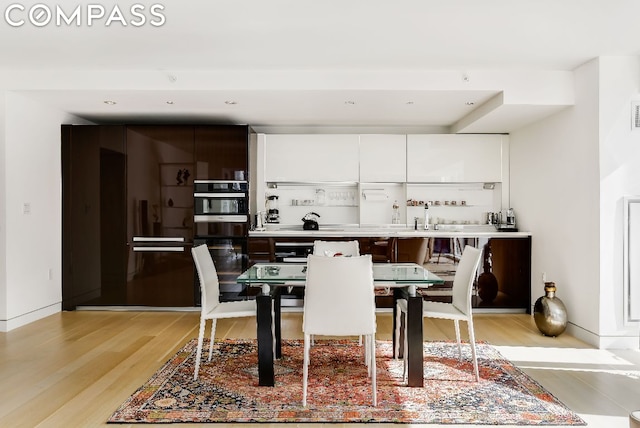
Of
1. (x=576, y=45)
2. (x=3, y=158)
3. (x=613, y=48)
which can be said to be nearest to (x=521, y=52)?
(x=576, y=45)

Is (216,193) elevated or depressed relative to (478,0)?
depressed

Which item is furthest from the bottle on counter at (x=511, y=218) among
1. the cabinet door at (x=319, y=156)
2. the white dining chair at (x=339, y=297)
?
the white dining chair at (x=339, y=297)

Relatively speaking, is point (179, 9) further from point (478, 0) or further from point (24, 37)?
point (478, 0)

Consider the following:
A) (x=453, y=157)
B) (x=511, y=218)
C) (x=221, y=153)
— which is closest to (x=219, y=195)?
(x=221, y=153)

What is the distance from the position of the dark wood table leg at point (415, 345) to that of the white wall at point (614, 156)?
2039mm

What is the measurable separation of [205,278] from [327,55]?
215 centimetres

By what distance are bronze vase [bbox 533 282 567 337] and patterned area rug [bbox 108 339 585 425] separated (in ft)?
2.80

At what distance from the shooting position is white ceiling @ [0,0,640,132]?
3.21m

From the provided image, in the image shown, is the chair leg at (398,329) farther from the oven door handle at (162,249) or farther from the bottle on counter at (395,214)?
the oven door handle at (162,249)

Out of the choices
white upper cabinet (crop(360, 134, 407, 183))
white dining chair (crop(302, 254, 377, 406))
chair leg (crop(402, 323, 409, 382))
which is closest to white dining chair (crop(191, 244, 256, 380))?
white dining chair (crop(302, 254, 377, 406))

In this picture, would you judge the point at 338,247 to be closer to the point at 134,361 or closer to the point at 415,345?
the point at 415,345

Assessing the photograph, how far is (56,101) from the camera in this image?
502 cm

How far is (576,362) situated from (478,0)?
9.31 ft

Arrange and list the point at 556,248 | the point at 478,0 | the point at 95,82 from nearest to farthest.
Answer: the point at 478,0 → the point at 95,82 → the point at 556,248
